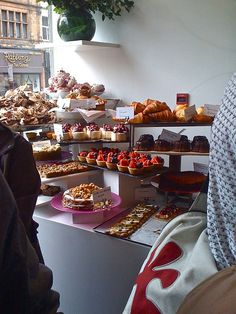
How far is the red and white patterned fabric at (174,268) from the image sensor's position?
0.70 meters

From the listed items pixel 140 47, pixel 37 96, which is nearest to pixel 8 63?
pixel 37 96

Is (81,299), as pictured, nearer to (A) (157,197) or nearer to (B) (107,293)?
(B) (107,293)

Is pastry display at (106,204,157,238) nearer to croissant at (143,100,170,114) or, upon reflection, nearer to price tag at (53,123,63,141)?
croissant at (143,100,170,114)

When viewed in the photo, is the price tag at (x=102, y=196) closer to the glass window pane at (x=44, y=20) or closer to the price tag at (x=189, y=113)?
the price tag at (x=189, y=113)

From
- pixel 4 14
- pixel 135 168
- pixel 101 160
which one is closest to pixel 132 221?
pixel 135 168

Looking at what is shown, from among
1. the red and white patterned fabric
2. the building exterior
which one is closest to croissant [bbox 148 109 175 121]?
the red and white patterned fabric

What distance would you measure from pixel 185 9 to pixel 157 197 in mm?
1508

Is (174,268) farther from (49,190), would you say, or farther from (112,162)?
(49,190)

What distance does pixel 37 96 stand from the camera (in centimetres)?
213

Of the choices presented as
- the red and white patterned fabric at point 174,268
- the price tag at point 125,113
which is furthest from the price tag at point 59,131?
the red and white patterned fabric at point 174,268

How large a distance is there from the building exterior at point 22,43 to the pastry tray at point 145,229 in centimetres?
173

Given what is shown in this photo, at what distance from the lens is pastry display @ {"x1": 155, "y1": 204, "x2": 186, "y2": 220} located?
1.45m

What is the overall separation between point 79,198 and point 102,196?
0.09 m

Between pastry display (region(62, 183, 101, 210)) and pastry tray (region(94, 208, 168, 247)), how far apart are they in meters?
0.10
